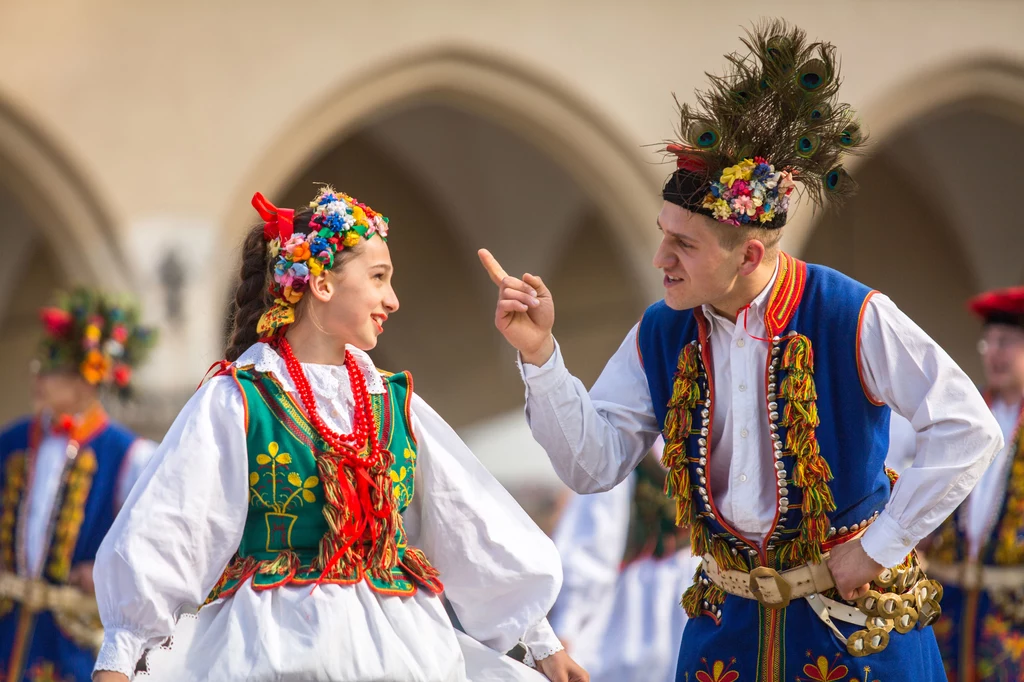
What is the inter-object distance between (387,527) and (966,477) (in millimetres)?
1156

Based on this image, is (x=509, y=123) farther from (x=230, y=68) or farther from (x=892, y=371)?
(x=892, y=371)

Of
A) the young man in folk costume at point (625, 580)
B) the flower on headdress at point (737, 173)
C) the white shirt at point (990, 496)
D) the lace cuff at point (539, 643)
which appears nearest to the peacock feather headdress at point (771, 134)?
the flower on headdress at point (737, 173)

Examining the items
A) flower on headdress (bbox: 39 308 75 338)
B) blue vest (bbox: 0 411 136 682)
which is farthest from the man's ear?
flower on headdress (bbox: 39 308 75 338)

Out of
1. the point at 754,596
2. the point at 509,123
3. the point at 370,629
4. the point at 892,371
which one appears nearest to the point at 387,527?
the point at 370,629

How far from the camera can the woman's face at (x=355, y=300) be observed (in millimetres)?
2891

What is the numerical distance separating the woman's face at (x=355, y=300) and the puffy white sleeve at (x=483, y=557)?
0.22m

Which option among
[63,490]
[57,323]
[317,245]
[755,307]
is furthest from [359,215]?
[57,323]

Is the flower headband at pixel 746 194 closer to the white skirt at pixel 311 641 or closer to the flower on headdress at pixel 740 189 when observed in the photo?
the flower on headdress at pixel 740 189

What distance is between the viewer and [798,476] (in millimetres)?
2834

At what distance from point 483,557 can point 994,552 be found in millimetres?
3101

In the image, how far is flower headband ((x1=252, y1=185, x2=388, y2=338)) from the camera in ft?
9.49

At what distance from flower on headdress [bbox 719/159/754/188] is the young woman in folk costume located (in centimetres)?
74

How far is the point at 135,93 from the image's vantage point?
8367 millimetres

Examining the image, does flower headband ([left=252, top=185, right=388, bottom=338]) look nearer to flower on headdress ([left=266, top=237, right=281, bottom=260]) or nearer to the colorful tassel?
flower on headdress ([left=266, top=237, right=281, bottom=260])
